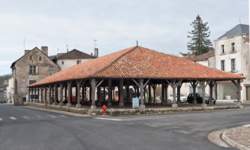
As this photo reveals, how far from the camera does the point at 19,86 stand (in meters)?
82.8

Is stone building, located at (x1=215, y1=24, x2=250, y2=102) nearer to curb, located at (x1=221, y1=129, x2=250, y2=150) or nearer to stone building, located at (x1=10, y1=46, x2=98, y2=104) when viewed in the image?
stone building, located at (x1=10, y1=46, x2=98, y2=104)

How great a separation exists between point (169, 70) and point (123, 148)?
25837 mm

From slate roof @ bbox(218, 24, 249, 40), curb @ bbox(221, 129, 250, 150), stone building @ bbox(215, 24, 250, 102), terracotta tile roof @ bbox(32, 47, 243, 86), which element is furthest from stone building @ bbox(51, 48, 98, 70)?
curb @ bbox(221, 129, 250, 150)

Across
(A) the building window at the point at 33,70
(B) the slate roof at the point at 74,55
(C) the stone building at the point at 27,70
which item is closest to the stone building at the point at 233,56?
(C) the stone building at the point at 27,70

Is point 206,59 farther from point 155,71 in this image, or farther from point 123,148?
point 123,148

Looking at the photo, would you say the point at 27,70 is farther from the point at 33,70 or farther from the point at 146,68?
the point at 146,68

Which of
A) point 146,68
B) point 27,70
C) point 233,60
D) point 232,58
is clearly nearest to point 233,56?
point 232,58

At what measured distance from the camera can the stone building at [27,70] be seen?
82.6 metres

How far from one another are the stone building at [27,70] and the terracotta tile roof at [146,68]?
146ft

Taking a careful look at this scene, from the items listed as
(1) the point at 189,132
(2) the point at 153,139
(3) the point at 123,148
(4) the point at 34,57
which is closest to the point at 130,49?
(1) the point at 189,132

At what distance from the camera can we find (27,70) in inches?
3285

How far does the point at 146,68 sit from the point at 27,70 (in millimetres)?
50088

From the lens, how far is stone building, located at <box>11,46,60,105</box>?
8262 centimetres

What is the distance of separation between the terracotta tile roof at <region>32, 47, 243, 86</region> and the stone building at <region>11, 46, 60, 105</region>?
4459cm
